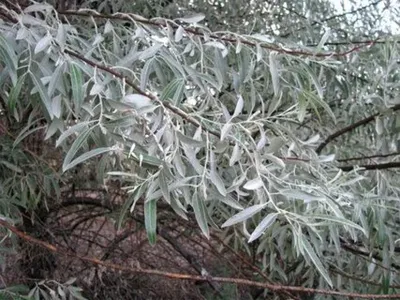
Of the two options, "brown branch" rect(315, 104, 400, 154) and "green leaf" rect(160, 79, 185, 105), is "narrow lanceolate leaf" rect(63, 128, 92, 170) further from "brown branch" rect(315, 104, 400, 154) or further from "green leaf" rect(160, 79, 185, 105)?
"brown branch" rect(315, 104, 400, 154)

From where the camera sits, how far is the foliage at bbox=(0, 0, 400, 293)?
0.90m

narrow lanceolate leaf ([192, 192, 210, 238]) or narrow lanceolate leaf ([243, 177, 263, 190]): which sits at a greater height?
narrow lanceolate leaf ([243, 177, 263, 190])

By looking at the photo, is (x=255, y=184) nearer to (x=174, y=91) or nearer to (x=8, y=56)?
(x=174, y=91)

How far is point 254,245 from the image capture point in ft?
6.42

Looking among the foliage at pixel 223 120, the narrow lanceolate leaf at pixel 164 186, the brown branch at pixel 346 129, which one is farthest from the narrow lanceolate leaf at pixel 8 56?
the brown branch at pixel 346 129

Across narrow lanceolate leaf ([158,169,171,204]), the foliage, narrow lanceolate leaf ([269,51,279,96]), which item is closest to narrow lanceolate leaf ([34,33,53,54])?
the foliage

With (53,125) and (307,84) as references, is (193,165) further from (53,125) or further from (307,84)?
(307,84)

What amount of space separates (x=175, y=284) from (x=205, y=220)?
1578mm

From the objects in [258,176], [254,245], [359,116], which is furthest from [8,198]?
[359,116]

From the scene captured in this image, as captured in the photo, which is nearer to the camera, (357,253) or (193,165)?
(193,165)

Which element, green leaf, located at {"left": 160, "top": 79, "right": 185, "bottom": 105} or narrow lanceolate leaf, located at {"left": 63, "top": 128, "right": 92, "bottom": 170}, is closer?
narrow lanceolate leaf, located at {"left": 63, "top": 128, "right": 92, "bottom": 170}

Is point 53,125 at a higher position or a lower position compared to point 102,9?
lower

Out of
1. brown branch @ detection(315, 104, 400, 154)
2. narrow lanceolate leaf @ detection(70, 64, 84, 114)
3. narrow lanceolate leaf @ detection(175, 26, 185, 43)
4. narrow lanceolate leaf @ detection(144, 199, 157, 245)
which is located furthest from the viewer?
brown branch @ detection(315, 104, 400, 154)

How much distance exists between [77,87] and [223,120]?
0.32m
